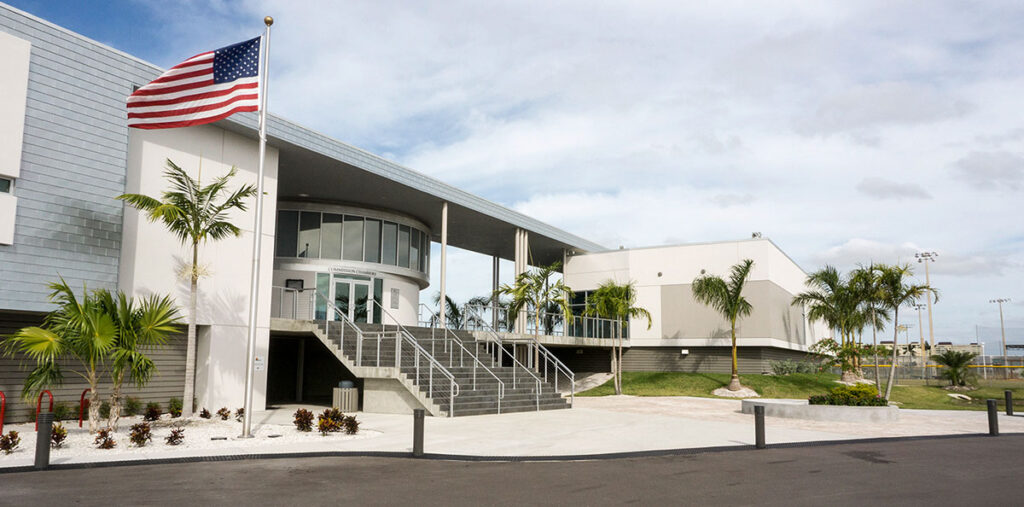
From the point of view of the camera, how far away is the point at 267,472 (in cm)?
954

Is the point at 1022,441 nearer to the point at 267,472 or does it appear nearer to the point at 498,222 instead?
the point at 267,472

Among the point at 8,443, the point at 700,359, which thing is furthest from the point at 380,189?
the point at 700,359

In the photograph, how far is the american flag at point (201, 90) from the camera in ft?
45.4

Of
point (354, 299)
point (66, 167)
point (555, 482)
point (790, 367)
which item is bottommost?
point (555, 482)

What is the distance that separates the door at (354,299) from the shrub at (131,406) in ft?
28.9

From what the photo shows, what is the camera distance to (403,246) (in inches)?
1110

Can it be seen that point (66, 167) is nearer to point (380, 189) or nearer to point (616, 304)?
point (380, 189)

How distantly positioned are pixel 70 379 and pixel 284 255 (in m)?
9.84

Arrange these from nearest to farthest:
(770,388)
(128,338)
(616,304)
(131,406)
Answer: (128,338)
(131,406)
(770,388)
(616,304)

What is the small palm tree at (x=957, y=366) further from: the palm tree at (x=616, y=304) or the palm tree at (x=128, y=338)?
the palm tree at (x=128, y=338)

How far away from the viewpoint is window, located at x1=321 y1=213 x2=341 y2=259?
2561 centimetres

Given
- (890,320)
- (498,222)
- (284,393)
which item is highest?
(498,222)

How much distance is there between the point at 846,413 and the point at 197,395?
1618 cm

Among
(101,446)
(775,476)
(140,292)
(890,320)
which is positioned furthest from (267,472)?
(890,320)
